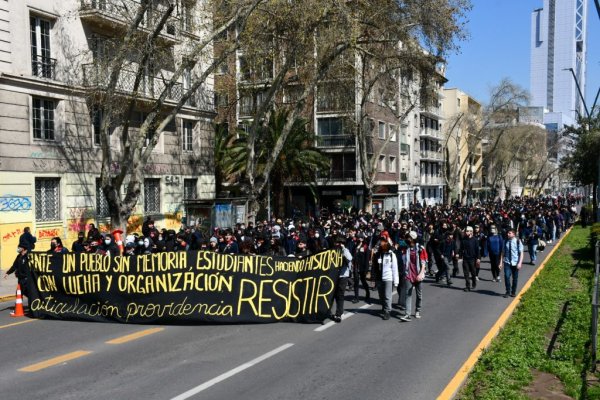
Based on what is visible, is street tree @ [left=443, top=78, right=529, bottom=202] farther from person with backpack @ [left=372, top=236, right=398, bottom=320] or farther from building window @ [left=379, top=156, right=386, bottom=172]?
person with backpack @ [left=372, top=236, right=398, bottom=320]

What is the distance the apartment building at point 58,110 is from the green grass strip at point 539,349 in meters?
14.1

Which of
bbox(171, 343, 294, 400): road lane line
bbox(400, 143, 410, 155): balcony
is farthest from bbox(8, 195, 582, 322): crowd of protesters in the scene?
bbox(400, 143, 410, 155): balcony

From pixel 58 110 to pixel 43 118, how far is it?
0.66 m

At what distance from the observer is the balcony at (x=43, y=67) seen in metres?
19.9

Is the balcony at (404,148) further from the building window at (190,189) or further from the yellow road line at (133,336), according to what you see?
the yellow road line at (133,336)

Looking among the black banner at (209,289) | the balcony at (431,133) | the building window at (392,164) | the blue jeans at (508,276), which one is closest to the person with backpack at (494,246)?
the blue jeans at (508,276)

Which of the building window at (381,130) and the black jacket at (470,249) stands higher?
the building window at (381,130)

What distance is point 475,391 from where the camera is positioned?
6.70 m

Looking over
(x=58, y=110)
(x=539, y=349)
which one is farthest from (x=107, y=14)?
(x=539, y=349)

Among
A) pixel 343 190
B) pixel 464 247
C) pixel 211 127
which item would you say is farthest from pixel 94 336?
pixel 343 190

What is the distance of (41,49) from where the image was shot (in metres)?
20.3

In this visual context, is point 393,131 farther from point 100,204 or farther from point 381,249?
point 381,249

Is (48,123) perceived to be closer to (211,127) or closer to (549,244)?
(211,127)

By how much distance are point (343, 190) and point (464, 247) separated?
3163cm
